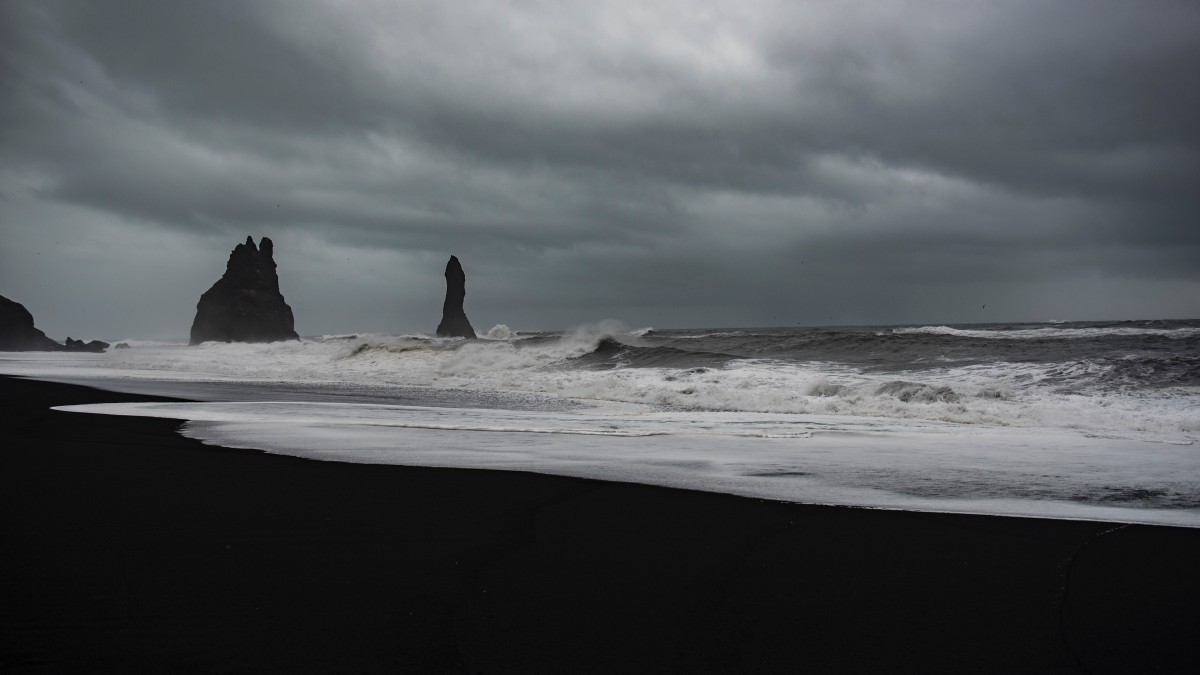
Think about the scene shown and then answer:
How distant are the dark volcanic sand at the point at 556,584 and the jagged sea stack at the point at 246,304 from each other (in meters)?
78.8

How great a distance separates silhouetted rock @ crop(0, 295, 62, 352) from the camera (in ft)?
203

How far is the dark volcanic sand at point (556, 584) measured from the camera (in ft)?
8.01

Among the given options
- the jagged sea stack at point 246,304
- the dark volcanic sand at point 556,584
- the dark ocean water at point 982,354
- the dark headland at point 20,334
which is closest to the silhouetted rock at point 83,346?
the dark headland at point 20,334

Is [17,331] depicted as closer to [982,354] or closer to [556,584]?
[982,354]

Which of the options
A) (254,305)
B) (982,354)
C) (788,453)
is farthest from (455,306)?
(788,453)

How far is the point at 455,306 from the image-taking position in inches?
3169

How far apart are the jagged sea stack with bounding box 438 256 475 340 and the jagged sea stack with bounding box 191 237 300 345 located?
60.3 feet

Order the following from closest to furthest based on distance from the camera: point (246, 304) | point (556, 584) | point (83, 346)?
1. point (556, 584)
2. point (83, 346)
3. point (246, 304)

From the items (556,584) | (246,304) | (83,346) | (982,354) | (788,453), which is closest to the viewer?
(556,584)

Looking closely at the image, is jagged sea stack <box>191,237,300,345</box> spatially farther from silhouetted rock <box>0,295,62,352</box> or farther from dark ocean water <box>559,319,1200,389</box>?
dark ocean water <box>559,319,1200,389</box>

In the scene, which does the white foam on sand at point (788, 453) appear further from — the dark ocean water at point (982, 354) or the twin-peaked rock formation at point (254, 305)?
the twin-peaked rock formation at point (254, 305)

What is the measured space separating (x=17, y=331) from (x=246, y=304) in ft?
64.3

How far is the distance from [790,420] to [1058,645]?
8.65m

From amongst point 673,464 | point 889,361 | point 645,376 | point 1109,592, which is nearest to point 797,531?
point 1109,592
